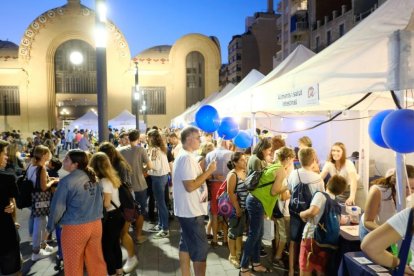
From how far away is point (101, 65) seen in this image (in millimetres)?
5043

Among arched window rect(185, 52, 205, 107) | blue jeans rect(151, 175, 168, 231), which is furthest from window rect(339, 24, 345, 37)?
blue jeans rect(151, 175, 168, 231)

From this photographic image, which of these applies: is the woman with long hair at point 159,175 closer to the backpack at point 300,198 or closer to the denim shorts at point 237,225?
the denim shorts at point 237,225

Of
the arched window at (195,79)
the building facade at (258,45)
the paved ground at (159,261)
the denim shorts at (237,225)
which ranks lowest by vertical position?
the paved ground at (159,261)

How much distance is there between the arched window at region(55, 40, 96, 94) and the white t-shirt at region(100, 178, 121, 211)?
31.5 meters

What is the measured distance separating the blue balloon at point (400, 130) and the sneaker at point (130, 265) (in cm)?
361

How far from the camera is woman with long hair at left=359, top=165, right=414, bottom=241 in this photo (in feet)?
9.36

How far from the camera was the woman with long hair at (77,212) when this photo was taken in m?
3.22

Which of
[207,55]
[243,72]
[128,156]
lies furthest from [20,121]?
[243,72]

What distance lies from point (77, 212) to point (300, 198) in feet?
7.86

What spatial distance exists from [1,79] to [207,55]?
19.8m

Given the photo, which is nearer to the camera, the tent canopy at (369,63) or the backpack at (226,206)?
the tent canopy at (369,63)

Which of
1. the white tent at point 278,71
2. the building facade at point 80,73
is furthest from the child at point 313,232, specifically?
the building facade at point 80,73

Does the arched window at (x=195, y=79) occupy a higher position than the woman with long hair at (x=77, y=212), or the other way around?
the arched window at (x=195, y=79)

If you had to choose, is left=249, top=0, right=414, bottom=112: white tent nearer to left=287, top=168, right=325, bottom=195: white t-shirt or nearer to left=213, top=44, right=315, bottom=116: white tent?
left=287, top=168, right=325, bottom=195: white t-shirt
